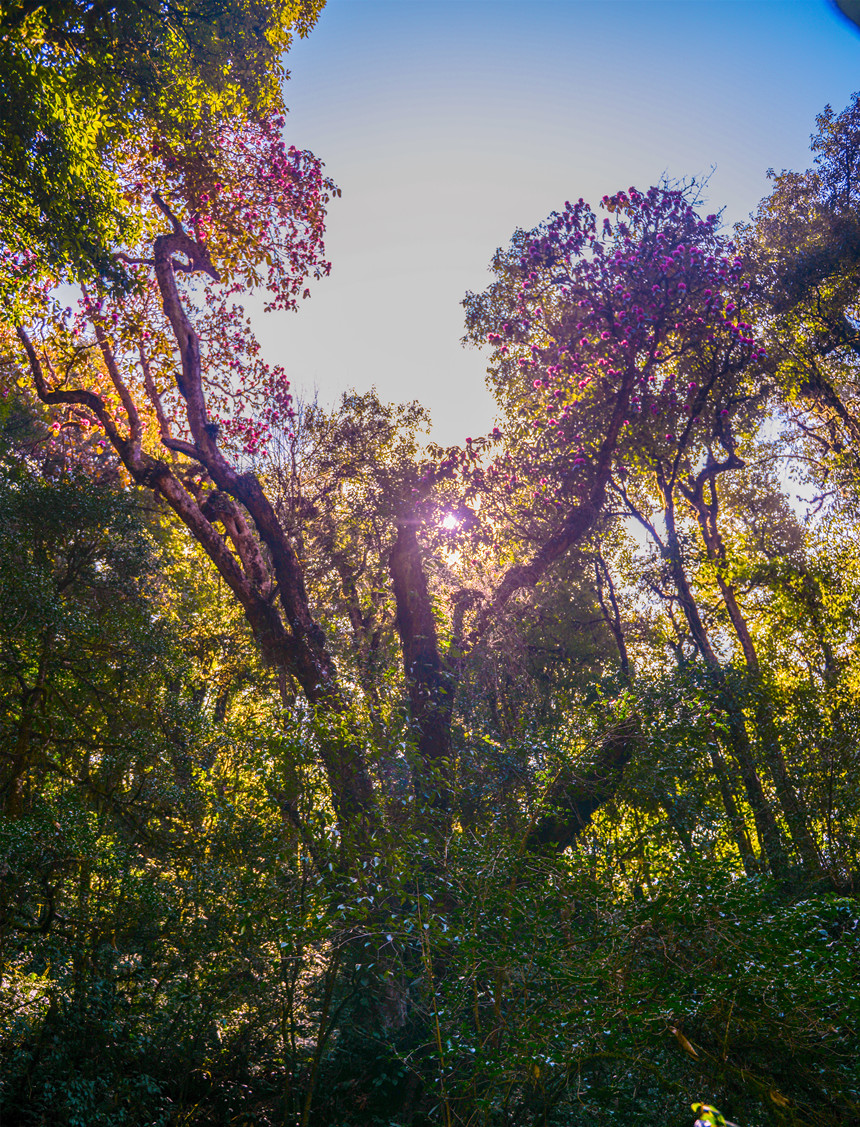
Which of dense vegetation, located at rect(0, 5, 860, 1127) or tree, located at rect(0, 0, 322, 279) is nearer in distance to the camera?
dense vegetation, located at rect(0, 5, 860, 1127)

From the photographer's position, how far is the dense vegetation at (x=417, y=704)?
376 cm

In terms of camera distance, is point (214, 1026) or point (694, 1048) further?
point (214, 1026)

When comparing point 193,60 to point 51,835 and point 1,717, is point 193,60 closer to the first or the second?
point 1,717

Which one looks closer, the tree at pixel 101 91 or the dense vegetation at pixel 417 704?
the dense vegetation at pixel 417 704

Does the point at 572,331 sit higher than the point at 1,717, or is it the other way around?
the point at 572,331

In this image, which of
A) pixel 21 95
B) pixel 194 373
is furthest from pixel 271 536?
pixel 21 95

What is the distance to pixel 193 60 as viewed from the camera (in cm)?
704

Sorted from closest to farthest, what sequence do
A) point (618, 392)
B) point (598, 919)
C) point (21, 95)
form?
point (598, 919) → point (21, 95) → point (618, 392)

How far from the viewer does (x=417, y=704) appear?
26.0ft

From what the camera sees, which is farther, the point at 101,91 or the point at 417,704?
the point at 417,704

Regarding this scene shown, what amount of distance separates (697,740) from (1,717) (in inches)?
304

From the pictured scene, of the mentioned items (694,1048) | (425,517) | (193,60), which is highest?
(193,60)

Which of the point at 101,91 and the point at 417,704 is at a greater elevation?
the point at 101,91

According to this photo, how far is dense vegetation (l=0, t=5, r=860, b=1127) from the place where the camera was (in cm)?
376
